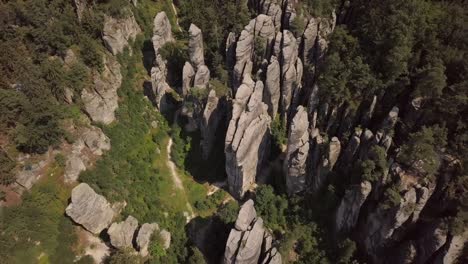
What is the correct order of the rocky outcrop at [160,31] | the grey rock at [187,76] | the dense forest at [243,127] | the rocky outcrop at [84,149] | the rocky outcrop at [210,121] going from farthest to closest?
1. the rocky outcrop at [160,31]
2. the grey rock at [187,76]
3. the rocky outcrop at [210,121]
4. the rocky outcrop at [84,149]
5. the dense forest at [243,127]

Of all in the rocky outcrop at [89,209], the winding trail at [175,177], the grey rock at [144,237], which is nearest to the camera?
the rocky outcrop at [89,209]

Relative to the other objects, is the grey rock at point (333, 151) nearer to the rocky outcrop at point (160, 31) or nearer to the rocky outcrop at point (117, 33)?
the rocky outcrop at point (160, 31)

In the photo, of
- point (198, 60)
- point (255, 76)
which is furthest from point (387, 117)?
point (198, 60)

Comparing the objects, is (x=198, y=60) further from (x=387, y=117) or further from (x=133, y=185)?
(x=387, y=117)

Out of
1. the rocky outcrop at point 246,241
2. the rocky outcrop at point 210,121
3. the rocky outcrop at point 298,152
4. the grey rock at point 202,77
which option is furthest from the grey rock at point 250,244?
the grey rock at point 202,77

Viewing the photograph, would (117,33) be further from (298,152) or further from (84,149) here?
(298,152)

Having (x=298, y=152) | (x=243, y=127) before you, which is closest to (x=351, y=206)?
(x=298, y=152)

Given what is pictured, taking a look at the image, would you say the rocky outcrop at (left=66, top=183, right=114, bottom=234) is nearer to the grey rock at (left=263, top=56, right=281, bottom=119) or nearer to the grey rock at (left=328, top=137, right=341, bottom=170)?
the grey rock at (left=263, top=56, right=281, bottom=119)
